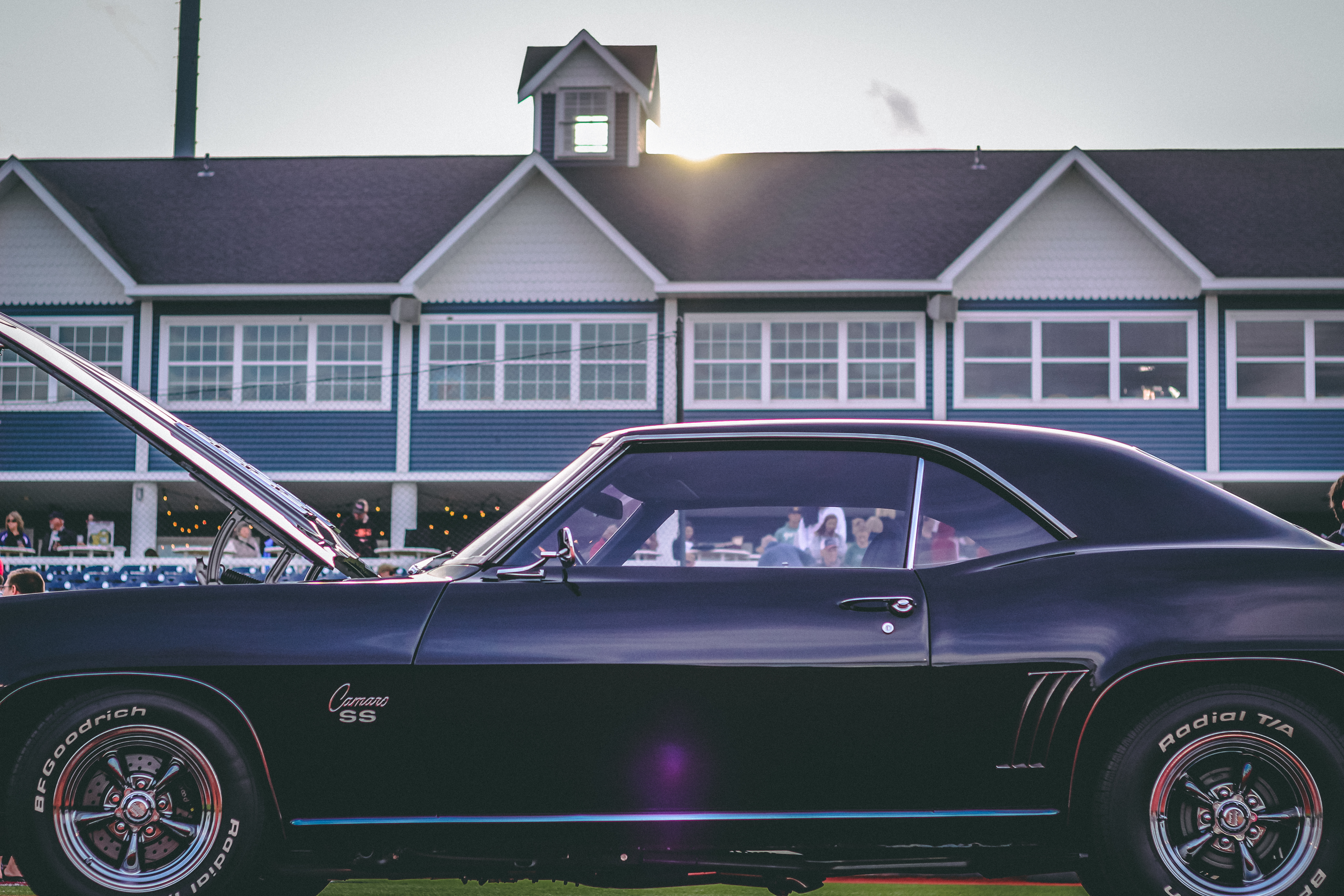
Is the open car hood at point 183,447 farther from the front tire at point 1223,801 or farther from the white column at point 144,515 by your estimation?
the white column at point 144,515

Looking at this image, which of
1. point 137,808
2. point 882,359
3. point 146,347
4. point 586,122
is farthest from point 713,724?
point 586,122

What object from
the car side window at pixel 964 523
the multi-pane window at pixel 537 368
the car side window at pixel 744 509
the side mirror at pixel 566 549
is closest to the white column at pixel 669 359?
the multi-pane window at pixel 537 368

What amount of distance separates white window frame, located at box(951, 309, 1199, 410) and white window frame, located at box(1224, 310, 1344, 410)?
1.85 feet

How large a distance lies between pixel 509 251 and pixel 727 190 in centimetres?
456

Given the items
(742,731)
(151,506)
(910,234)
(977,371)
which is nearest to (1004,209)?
(910,234)

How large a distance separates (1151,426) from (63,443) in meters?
18.3

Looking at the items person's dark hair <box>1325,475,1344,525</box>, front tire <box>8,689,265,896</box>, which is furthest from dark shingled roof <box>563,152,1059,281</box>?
front tire <box>8,689,265,896</box>

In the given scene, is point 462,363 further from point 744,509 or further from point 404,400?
point 744,509

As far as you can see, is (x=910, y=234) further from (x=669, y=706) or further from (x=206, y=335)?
(x=669, y=706)

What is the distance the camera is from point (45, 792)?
10.9 ft

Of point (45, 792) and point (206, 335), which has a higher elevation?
point (206, 335)

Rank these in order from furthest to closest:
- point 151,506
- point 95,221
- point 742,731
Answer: point 95,221, point 151,506, point 742,731

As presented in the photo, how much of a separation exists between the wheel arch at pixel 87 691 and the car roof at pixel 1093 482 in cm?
137

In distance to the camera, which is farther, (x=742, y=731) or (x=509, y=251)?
(x=509, y=251)
